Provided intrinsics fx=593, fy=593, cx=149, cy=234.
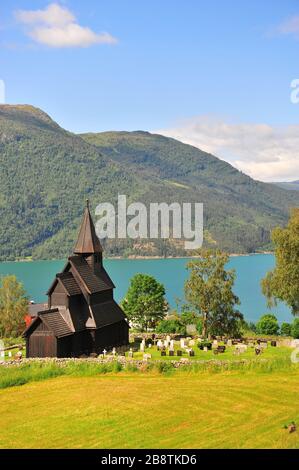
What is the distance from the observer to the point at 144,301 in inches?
2103

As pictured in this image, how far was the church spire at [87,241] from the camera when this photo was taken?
1649 inches

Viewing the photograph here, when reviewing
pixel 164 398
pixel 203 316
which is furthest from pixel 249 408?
pixel 203 316

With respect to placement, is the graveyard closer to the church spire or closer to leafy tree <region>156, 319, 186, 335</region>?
the church spire

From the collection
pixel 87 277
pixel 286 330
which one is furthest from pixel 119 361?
pixel 286 330

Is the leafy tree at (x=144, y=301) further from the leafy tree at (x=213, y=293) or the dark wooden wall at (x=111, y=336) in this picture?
the dark wooden wall at (x=111, y=336)

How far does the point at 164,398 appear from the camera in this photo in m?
25.2

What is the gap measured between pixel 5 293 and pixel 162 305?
47.5ft

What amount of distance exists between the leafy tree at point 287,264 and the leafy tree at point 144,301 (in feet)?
40.2

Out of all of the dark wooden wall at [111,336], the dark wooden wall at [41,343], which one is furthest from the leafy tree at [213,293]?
the dark wooden wall at [41,343]

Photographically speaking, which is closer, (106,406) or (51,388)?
(106,406)

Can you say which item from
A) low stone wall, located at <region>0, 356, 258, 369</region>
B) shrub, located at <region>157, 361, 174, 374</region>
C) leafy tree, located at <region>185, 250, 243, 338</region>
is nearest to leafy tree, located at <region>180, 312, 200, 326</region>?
leafy tree, located at <region>185, 250, 243, 338</region>

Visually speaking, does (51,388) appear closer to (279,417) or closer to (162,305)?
(279,417)

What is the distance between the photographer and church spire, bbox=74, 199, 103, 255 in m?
41.9

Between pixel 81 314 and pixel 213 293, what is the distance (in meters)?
13.1
